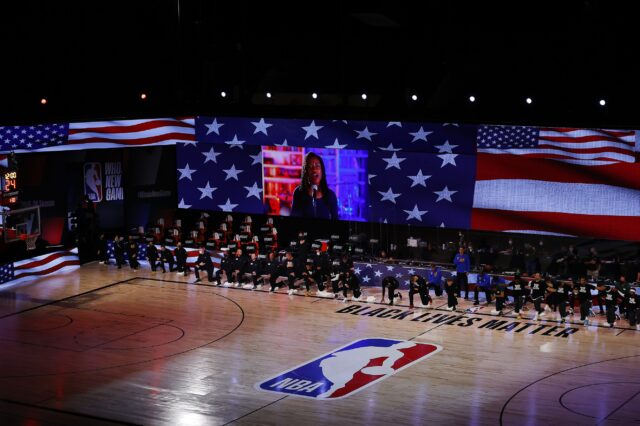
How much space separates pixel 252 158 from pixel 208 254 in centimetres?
390

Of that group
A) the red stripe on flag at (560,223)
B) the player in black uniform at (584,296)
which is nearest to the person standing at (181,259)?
the red stripe on flag at (560,223)

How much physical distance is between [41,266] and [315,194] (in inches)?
435

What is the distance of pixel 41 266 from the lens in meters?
37.6

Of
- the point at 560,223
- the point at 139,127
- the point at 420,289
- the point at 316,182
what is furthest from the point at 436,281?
the point at 139,127

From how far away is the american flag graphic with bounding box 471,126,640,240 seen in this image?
30.3 meters

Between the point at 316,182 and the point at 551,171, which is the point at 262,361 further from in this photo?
the point at 551,171

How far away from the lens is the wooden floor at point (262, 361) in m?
22.5

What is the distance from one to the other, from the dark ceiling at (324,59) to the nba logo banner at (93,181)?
210 centimetres

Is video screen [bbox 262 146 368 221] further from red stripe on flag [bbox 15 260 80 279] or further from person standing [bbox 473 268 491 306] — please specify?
red stripe on flag [bbox 15 260 80 279]

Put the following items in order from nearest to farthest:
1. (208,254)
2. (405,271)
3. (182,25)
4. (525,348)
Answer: (525,348) < (405,271) < (208,254) < (182,25)

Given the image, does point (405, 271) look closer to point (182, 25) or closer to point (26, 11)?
point (182, 25)

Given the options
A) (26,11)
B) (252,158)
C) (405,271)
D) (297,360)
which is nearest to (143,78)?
(26,11)

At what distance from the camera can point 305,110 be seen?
36.5m

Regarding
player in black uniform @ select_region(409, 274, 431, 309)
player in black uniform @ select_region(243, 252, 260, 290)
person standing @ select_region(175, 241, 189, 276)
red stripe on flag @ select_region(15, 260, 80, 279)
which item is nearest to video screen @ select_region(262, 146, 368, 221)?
player in black uniform @ select_region(243, 252, 260, 290)
